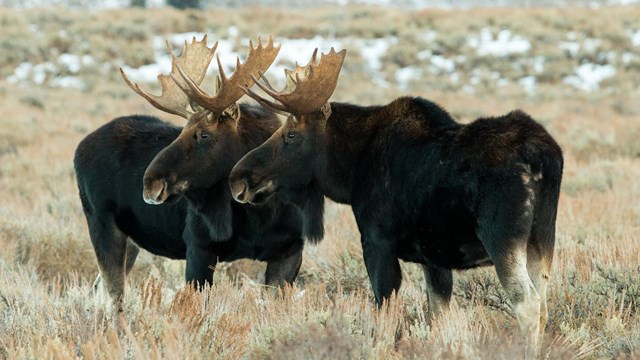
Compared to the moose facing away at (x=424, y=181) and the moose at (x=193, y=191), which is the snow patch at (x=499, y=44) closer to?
the moose at (x=193, y=191)

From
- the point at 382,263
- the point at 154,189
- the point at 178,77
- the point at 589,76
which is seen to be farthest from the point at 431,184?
the point at 589,76

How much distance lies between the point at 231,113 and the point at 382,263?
1.75 meters

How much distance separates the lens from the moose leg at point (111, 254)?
680 cm

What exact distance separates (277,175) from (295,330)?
1734mm

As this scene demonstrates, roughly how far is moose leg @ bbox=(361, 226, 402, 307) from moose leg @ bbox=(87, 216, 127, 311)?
2398 mm

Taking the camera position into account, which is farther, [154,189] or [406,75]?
[406,75]

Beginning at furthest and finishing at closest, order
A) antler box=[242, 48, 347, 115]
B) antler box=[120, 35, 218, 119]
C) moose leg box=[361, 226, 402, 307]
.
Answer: antler box=[120, 35, 218, 119], antler box=[242, 48, 347, 115], moose leg box=[361, 226, 402, 307]

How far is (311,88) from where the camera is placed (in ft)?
18.5

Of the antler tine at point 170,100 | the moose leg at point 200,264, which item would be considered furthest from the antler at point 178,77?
the moose leg at point 200,264

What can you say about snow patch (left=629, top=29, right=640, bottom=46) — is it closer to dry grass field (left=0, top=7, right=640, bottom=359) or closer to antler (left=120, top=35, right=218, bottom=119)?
dry grass field (left=0, top=7, right=640, bottom=359)

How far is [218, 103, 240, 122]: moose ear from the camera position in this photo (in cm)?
625

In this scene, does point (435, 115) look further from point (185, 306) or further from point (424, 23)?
point (424, 23)

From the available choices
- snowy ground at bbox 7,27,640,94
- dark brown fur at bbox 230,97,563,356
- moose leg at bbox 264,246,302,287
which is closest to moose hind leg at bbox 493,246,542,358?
dark brown fur at bbox 230,97,563,356

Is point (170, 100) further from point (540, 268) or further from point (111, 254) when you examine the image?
point (540, 268)
